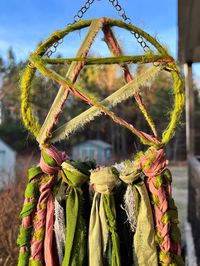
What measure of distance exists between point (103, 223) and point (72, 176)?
0.13 metres

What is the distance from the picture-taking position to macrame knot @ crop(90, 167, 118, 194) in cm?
104

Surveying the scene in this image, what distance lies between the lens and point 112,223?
1.03 meters

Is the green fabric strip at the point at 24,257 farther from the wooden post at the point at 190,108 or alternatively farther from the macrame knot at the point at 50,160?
the wooden post at the point at 190,108

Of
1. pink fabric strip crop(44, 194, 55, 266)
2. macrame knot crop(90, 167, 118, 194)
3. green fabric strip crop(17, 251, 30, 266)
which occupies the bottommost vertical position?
green fabric strip crop(17, 251, 30, 266)

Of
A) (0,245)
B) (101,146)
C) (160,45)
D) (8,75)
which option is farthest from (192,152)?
(8,75)

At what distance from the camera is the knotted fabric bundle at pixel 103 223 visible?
1.02 m

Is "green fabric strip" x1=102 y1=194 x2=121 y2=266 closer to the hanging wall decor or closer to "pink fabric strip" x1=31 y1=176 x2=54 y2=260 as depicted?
the hanging wall decor

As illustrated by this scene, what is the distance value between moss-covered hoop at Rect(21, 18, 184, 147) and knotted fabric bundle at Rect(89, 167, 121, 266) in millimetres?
132

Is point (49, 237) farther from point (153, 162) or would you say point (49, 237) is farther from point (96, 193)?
point (153, 162)

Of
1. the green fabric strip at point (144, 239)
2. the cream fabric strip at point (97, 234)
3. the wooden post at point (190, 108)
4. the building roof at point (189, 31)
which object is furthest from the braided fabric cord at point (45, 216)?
the wooden post at point (190, 108)

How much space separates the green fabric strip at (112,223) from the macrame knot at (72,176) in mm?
→ 67

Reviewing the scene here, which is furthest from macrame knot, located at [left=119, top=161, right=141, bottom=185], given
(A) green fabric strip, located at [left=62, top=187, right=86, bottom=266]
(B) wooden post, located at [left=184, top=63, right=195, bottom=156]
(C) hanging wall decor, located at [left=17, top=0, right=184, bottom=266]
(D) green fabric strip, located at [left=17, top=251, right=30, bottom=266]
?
(B) wooden post, located at [left=184, top=63, right=195, bottom=156]

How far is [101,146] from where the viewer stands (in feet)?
58.4

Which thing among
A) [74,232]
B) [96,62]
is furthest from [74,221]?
[96,62]
